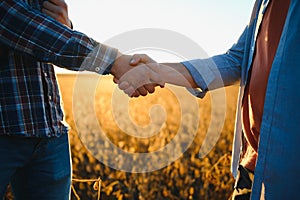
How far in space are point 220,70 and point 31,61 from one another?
70 cm

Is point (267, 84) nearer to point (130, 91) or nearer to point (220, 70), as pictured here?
point (220, 70)

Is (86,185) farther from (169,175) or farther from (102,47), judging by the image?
(102,47)

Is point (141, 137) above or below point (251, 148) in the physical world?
below

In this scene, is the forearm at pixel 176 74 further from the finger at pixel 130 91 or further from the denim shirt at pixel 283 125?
the denim shirt at pixel 283 125

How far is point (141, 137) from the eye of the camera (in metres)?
4.11

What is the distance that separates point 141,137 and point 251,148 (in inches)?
104

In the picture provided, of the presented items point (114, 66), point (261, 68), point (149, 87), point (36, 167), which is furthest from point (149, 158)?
point (261, 68)

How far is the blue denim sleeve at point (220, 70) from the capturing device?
69.1 inches

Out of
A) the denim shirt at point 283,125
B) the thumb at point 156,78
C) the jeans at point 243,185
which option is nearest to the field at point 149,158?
the thumb at point 156,78

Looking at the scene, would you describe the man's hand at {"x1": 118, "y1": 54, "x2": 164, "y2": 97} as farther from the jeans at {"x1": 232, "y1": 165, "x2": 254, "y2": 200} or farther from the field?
the jeans at {"x1": 232, "y1": 165, "x2": 254, "y2": 200}

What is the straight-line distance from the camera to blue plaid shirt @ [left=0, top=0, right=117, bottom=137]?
146 cm

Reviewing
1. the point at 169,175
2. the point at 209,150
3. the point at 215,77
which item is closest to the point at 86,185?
the point at 169,175

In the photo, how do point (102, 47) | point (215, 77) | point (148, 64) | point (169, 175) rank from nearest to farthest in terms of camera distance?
1. point (102, 47)
2. point (215, 77)
3. point (148, 64)
4. point (169, 175)

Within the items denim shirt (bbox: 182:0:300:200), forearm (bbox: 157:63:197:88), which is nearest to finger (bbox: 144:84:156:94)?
forearm (bbox: 157:63:197:88)
